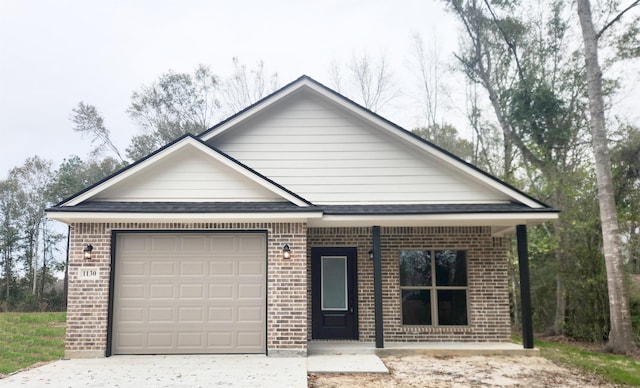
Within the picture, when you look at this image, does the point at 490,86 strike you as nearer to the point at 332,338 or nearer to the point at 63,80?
the point at 332,338

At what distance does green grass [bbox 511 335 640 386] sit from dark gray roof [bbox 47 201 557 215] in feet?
10.0

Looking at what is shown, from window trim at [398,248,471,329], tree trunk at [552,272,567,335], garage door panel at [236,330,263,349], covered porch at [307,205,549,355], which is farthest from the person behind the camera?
tree trunk at [552,272,567,335]

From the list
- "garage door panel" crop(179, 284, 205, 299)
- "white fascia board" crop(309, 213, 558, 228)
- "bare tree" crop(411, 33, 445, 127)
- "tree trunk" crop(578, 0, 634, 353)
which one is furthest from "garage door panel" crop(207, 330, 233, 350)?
"bare tree" crop(411, 33, 445, 127)

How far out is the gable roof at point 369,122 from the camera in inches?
427

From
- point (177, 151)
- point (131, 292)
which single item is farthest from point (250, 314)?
point (177, 151)

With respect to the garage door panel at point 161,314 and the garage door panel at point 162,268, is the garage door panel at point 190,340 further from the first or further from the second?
the garage door panel at point 162,268

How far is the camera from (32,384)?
7184 millimetres

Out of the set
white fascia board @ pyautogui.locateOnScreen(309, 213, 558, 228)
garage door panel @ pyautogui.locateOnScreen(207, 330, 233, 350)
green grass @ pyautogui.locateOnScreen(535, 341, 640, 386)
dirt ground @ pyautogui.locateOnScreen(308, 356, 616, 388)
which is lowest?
green grass @ pyautogui.locateOnScreen(535, 341, 640, 386)

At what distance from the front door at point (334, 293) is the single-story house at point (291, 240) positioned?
0.08ft

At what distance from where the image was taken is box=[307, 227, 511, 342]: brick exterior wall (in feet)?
36.3

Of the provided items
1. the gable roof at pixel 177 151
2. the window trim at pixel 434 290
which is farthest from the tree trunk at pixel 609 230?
the gable roof at pixel 177 151

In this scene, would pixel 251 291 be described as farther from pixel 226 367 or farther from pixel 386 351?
pixel 386 351

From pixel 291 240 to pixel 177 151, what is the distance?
286 cm

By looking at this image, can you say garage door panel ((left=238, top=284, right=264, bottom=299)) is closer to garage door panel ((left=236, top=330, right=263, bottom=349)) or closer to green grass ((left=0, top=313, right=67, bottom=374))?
garage door panel ((left=236, top=330, right=263, bottom=349))
